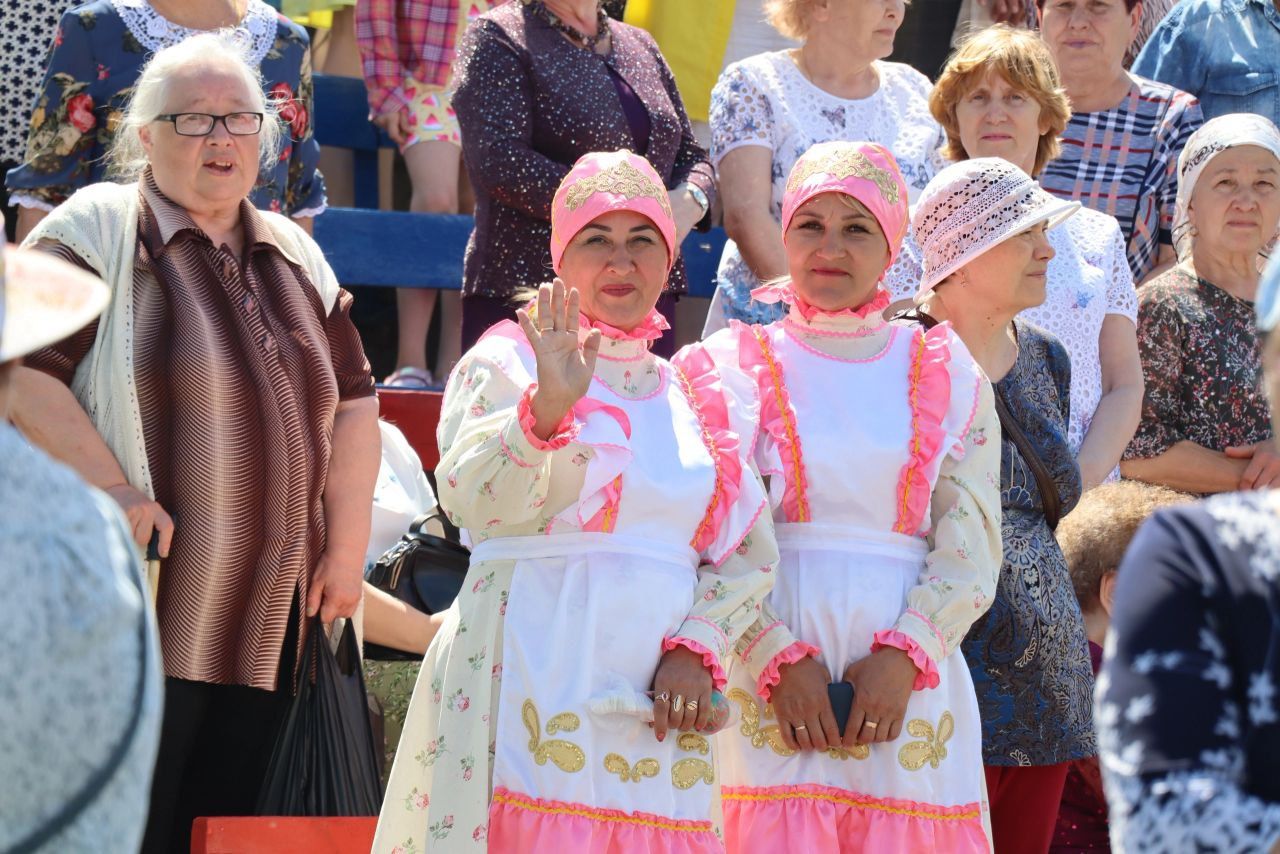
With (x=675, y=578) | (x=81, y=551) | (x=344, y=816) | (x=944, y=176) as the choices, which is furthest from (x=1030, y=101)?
(x=81, y=551)

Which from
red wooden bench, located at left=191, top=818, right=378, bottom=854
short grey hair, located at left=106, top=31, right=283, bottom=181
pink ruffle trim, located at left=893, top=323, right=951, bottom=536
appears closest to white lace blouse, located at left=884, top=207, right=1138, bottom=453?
pink ruffle trim, located at left=893, top=323, right=951, bottom=536

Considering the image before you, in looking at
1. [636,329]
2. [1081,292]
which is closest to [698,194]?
[1081,292]

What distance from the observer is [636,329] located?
3.71m

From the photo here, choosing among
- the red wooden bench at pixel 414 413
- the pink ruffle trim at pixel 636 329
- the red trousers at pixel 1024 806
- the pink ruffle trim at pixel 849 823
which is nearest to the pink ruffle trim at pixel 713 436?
the pink ruffle trim at pixel 636 329

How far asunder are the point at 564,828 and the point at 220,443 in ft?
4.09

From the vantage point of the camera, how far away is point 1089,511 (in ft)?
16.1

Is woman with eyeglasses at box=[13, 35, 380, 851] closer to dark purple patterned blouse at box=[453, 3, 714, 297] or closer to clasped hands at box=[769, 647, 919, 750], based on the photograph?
dark purple patterned blouse at box=[453, 3, 714, 297]

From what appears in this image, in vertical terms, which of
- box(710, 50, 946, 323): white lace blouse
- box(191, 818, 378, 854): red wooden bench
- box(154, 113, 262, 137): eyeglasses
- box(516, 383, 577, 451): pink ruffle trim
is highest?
box(710, 50, 946, 323): white lace blouse

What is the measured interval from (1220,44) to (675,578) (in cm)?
408

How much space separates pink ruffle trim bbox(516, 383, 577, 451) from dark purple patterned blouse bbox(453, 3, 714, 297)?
187 cm

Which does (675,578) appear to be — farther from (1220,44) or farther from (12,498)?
(1220,44)

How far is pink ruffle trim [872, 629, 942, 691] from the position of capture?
361 cm

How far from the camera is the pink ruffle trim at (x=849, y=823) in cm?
357

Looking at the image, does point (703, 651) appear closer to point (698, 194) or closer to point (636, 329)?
point (636, 329)
